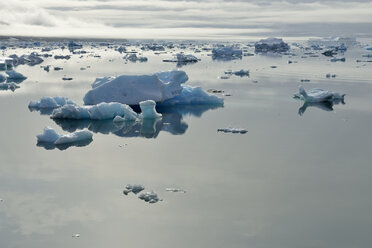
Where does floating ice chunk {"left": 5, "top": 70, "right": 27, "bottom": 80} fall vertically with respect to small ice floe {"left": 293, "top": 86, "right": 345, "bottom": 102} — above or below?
below

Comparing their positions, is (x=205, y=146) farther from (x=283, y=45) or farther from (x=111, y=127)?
(x=283, y=45)

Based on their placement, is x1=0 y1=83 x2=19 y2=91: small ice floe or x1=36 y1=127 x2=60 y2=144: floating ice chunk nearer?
x1=36 y1=127 x2=60 y2=144: floating ice chunk

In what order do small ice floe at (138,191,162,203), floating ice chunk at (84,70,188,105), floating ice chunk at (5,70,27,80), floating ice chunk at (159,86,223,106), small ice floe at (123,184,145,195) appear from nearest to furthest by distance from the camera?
small ice floe at (138,191,162,203), small ice floe at (123,184,145,195), floating ice chunk at (84,70,188,105), floating ice chunk at (159,86,223,106), floating ice chunk at (5,70,27,80)

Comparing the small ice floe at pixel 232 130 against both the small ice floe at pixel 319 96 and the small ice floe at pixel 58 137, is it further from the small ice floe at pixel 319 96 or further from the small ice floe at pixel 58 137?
the small ice floe at pixel 319 96

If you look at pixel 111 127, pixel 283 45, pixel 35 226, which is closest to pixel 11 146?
pixel 111 127

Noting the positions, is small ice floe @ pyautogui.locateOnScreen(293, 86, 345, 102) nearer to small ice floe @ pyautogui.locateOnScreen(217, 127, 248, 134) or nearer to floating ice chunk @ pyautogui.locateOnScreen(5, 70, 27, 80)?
small ice floe @ pyautogui.locateOnScreen(217, 127, 248, 134)

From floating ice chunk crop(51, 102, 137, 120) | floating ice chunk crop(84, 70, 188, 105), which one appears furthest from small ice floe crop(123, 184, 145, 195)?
floating ice chunk crop(84, 70, 188, 105)

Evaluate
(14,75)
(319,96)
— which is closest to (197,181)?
(319,96)

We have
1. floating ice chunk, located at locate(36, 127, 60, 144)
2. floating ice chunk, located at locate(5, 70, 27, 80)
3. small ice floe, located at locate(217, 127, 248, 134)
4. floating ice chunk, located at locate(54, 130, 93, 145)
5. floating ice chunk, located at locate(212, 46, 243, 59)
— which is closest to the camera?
floating ice chunk, located at locate(54, 130, 93, 145)

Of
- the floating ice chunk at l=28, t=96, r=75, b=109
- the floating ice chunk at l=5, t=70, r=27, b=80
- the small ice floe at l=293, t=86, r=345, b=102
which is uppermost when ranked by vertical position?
the small ice floe at l=293, t=86, r=345, b=102
